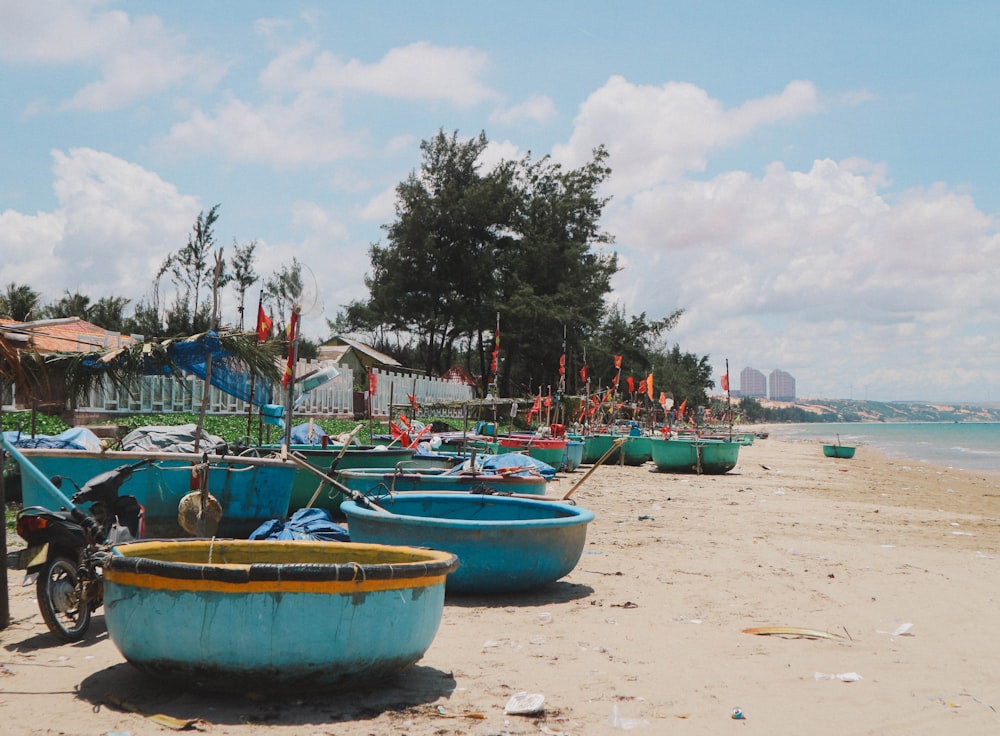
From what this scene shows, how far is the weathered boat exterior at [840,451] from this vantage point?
4428 cm

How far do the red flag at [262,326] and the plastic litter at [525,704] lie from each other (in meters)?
7.40

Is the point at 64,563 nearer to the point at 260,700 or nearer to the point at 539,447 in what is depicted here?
the point at 260,700

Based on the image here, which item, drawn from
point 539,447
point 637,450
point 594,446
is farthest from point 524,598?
point 637,450

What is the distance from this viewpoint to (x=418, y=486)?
33.1ft

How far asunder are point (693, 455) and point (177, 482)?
1955cm

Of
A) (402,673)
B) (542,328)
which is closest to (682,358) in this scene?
(542,328)

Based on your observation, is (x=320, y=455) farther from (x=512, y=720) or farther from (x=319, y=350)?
(x=319, y=350)

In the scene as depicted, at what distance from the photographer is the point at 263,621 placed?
4.54m

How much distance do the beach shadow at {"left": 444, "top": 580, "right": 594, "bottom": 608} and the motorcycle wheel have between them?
2890 millimetres

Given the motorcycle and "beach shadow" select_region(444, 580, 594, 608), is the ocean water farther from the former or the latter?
the motorcycle

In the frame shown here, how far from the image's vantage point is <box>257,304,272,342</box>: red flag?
1131 cm

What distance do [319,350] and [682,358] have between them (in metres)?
60.6

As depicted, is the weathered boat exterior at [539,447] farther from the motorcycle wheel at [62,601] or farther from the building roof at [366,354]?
the building roof at [366,354]

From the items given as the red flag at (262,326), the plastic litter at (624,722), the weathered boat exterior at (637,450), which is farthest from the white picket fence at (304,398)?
the plastic litter at (624,722)
